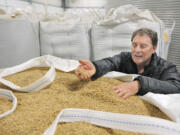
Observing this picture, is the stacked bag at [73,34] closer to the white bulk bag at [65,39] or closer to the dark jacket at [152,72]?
the white bulk bag at [65,39]

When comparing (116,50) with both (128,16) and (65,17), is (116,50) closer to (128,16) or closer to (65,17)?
(128,16)

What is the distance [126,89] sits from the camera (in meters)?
0.54

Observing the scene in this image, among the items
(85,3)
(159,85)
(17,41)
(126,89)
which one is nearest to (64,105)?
(126,89)

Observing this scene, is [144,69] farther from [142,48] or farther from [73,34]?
[73,34]

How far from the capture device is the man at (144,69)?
23.3 inches

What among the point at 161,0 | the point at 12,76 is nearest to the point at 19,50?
the point at 12,76

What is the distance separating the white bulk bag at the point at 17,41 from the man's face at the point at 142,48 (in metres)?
0.79

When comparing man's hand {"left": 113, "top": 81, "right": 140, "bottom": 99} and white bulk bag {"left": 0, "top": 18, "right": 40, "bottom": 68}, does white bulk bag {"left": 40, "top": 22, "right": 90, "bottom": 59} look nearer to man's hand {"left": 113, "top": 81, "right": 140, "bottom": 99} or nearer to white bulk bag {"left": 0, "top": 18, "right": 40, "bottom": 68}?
white bulk bag {"left": 0, "top": 18, "right": 40, "bottom": 68}

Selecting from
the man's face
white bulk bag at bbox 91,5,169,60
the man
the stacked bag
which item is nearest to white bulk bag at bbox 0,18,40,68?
the stacked bag

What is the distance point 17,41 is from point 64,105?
795mm

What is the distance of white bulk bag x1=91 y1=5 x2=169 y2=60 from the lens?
1.08 m

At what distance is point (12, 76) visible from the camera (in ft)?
2.35

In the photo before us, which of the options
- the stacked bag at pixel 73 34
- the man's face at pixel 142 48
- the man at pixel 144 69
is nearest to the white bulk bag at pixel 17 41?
the stacked bag at pixel 73 34

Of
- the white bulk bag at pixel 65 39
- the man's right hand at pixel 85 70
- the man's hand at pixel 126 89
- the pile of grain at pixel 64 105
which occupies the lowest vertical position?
the pile of grain at pixel 64 105
